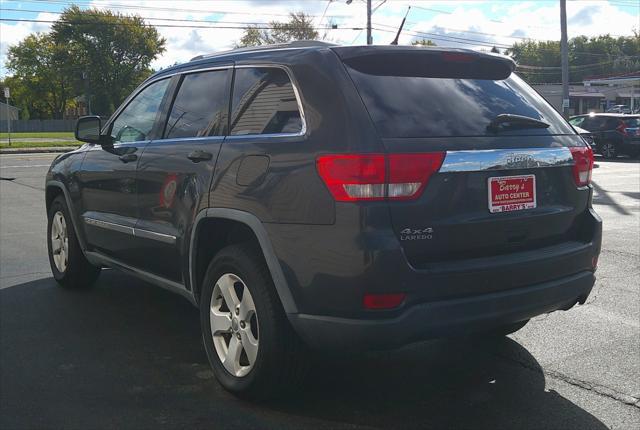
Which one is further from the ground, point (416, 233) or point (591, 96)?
point (591, 96)

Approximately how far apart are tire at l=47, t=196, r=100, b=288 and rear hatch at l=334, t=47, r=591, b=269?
10.9 feet

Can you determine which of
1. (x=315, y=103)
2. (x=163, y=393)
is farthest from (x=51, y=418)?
(x=315, y=103)

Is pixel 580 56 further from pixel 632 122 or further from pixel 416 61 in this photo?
pixel 416 61

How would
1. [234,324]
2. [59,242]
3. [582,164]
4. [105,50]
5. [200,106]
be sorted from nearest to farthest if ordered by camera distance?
[234,324], [582,164], [200,106], [59,242], [105,50]

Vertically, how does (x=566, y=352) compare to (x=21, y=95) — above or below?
below

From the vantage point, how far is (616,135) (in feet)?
76.5

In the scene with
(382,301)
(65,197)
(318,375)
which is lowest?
(318,375)

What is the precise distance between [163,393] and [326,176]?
1.58 m

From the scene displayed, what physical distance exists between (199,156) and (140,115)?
4.17ft

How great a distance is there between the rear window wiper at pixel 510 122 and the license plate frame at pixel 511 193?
0.26 metres

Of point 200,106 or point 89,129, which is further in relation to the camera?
point 89,129

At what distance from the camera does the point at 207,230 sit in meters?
3.87

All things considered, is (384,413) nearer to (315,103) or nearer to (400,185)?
(400,185)

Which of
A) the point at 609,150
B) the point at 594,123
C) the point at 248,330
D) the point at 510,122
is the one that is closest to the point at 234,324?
the point at 248,330
